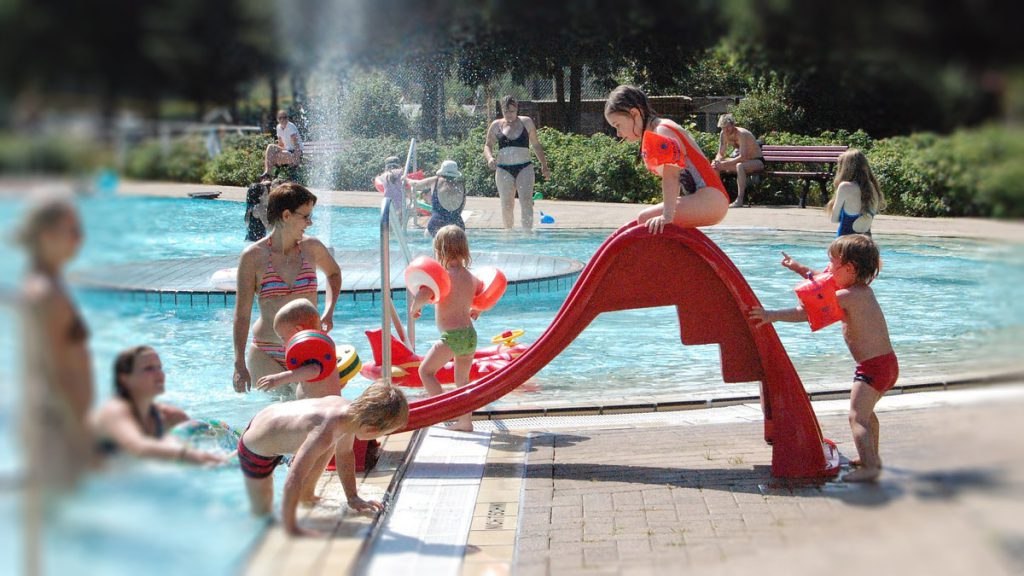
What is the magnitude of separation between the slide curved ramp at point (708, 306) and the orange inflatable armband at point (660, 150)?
0.37 metres

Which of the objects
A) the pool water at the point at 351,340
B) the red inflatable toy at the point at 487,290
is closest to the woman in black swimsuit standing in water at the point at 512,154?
the pool water at the point at 351,340

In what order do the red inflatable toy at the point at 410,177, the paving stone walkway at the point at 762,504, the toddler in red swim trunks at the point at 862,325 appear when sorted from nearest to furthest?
the paving stone walkway at the point at 762,504 < the toddler in red swim trunks at the point at 862,325 < the red inflatable toy at the point at 410,177

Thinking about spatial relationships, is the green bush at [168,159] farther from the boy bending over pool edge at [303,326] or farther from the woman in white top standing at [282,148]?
the boy bending over pool edge at [303,326]

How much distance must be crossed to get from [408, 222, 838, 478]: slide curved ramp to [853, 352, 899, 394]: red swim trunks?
1.00ft

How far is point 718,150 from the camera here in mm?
13344

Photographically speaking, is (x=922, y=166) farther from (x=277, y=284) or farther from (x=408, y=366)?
(x=408, y=366)

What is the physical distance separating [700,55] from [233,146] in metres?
1.21

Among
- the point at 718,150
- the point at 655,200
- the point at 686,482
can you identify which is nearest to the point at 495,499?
the point at 686,482

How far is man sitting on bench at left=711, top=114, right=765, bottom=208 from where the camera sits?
468 inches

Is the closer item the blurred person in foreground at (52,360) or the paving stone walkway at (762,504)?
the blurred person in foreground at (52,360)

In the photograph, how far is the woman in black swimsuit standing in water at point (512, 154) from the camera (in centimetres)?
1173

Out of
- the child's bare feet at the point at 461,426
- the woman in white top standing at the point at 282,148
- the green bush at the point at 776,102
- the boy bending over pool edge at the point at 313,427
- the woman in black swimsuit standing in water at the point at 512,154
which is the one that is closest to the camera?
the green bush at the point at 776,102

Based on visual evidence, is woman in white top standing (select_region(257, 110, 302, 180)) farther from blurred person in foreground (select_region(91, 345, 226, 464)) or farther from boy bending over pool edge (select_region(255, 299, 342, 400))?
blurred person in foreground (select_region(91, 345, 226, 464))

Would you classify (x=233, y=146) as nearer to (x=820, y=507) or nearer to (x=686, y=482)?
(x=820, y=507)
